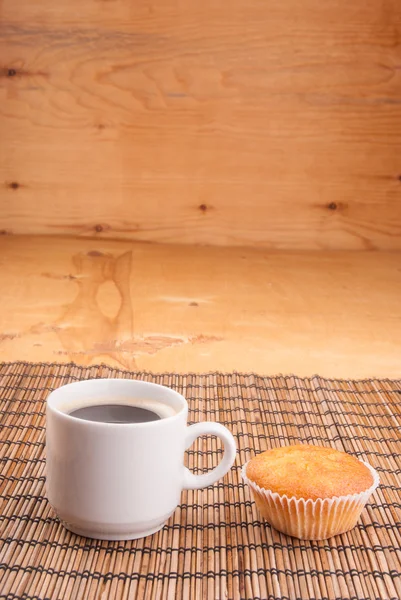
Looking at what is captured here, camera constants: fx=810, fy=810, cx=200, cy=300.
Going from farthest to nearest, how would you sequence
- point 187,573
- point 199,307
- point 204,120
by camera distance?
1. point 204,120
2. point 199,307
3. point 187,573

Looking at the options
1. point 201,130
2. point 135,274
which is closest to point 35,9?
point 201,130

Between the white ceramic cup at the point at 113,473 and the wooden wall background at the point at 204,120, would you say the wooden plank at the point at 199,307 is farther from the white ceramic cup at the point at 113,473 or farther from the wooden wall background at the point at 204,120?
the white ceramic cup at the point at 113,473

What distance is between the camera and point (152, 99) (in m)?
1.84

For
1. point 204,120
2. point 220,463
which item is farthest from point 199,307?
point 220,463

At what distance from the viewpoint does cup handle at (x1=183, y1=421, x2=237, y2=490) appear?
56cm

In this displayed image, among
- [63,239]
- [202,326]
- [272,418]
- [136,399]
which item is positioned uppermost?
[136,399]

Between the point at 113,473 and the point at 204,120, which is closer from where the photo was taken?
the point at 113,473

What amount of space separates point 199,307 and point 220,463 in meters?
0.77

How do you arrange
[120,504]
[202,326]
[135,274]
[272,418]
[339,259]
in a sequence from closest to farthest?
[120,504], [272,418], [202,326], [135,274], [339,259]

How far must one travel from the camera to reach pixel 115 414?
0.56 metres

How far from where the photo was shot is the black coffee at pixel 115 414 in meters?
0.56

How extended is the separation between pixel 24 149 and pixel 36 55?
0.21 metres

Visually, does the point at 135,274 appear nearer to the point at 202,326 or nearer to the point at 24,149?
the point at 202,326

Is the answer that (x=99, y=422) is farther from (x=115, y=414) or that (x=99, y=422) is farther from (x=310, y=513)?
(x=310, y=513)
